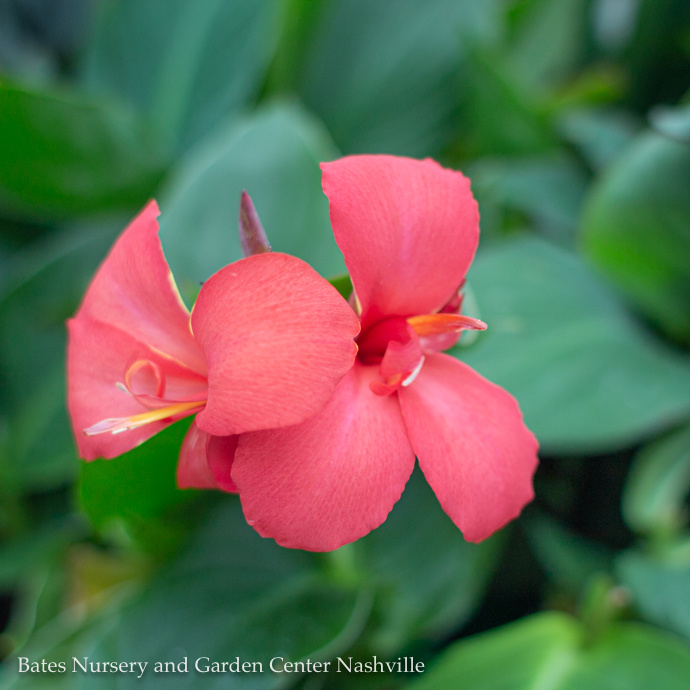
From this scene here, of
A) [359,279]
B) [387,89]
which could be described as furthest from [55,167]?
[359,279]

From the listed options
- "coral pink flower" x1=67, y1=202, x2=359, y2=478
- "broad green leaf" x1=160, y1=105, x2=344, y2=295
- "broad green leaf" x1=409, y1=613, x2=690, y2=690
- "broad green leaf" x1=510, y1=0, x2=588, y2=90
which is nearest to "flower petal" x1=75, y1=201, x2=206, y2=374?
"coral pink flower" x1=67, y1=202, x2=359, y2=478

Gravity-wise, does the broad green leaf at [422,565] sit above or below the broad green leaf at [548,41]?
below

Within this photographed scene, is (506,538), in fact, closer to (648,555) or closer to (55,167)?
(648,555)

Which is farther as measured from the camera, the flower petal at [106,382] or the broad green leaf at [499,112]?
the broad green leaf at [499,112]

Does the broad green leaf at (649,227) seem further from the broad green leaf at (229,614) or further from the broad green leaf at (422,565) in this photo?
the broad green leaf at (229,614)

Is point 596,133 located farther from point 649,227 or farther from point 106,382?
point 106,382

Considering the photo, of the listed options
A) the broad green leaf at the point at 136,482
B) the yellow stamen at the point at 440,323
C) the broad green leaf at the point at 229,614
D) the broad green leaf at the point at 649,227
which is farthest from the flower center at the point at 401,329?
the broad green leaf at the point at 649,227

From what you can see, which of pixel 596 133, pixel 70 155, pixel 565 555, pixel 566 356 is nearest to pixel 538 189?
pixel 596 133
